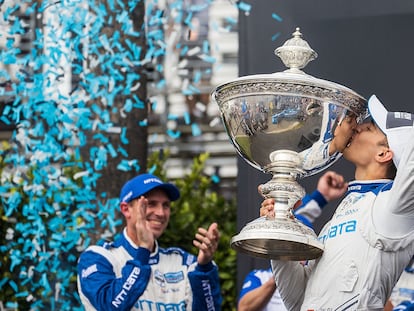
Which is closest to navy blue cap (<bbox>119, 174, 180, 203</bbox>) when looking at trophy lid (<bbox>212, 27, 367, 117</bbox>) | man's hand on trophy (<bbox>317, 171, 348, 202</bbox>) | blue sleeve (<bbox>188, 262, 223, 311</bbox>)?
blue sleeve (<bbox>188, 262, 223, 311</bbox>)

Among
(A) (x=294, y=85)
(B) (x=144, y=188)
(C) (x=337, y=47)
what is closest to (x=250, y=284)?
(B) (x=144, y=188)

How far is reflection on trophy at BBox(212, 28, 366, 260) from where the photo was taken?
12.0 feet

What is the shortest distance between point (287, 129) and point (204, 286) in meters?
1.48

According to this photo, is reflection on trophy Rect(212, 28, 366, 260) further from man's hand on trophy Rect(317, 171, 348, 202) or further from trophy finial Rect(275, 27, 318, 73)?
man's hand on trophy Rect(317, 171, 348, 202)

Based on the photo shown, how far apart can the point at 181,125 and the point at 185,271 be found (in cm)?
583

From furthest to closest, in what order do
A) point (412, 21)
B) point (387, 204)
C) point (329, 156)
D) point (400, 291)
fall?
point (412, 21) < point (400, 291) < point (329, 156) < point (387, 204)

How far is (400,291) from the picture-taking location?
4.89m

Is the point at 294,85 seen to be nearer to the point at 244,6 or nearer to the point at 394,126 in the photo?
the point at 394,126

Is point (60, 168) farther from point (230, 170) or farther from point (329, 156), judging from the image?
point (230, 170)

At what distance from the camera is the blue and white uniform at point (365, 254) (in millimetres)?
3586

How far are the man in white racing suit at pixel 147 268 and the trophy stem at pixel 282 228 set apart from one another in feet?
2.86

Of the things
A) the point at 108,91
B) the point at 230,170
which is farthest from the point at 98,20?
the point at 230,170

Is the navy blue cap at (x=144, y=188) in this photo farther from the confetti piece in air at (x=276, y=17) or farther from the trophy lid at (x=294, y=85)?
the trophy lid at (x=294, y=85)

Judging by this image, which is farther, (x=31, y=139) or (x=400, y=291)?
(x=31, y=139)
